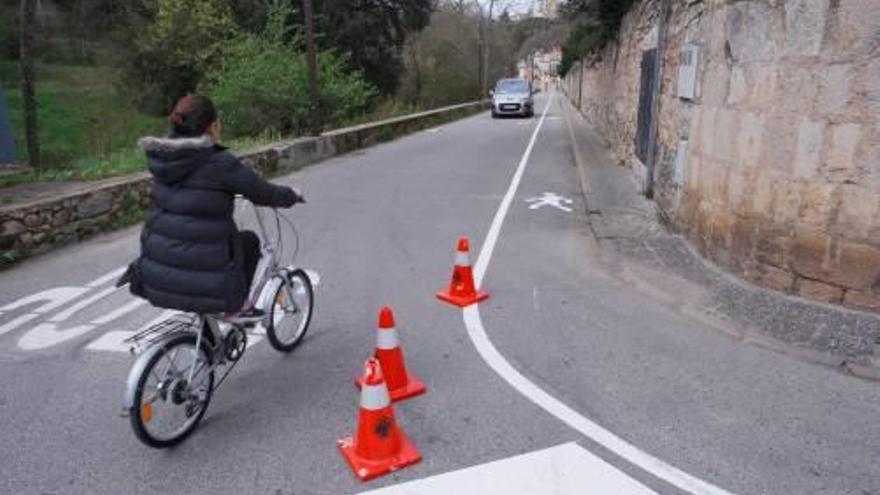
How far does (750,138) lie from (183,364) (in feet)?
16.5

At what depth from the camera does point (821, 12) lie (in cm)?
519

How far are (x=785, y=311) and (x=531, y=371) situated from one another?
232cm

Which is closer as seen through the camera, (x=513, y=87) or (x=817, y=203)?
(x=817, y=203)

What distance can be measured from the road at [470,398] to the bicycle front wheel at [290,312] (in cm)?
12

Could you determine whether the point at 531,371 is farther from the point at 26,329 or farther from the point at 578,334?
the point at 26,329

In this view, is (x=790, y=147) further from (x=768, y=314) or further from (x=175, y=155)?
(x=175, y=155)

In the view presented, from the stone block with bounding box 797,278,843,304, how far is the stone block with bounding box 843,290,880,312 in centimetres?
6

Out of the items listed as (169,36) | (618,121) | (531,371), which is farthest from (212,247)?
(169,36)

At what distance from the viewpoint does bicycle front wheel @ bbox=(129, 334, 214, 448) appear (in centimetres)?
346

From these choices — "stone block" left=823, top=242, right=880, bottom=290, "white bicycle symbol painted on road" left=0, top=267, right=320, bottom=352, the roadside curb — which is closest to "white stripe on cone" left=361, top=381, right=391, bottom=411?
"white bicycle symbol painted on road" left=0, top=267, right=320, bottom=352

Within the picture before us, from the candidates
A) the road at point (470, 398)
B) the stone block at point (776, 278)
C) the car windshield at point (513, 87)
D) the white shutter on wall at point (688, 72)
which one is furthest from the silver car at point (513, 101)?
the stone block at point (776, 278)

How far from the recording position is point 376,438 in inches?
135

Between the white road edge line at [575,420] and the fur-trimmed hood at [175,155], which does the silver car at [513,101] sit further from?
the fur-trimmed hood at [175,155]

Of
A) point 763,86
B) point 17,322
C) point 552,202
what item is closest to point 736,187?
point 763,86
